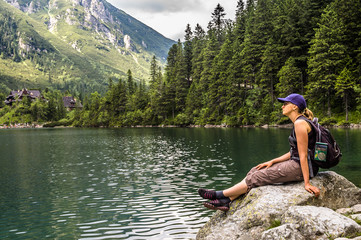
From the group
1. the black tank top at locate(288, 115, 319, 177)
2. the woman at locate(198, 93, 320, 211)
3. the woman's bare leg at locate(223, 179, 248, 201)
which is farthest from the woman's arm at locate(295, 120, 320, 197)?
the woman's bare leg at locate(223, 179, 248, 201)

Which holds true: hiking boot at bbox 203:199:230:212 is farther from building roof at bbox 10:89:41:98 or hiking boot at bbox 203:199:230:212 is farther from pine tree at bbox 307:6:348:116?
building roof at bbox 10:89:41:98

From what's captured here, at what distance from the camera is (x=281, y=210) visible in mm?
6328

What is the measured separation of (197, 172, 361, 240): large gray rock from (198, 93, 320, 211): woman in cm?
21

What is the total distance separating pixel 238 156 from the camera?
25328 mm

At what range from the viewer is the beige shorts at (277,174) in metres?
6.68

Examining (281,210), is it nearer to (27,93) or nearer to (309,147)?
(309,147)

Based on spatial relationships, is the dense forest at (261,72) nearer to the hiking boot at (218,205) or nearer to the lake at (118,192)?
the lake at (118,192)

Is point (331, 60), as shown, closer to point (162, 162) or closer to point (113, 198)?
point (162, 162)

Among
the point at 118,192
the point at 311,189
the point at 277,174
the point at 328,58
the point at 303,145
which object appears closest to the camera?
the point at 303,145

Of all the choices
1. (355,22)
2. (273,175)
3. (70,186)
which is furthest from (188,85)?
(273,175)

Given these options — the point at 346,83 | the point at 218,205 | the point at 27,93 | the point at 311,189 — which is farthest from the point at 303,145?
the point at 27,93

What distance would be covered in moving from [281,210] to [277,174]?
918 millimetres

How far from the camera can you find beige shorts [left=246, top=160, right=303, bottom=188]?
668cm

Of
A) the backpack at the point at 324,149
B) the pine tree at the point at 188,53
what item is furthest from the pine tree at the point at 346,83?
the pine tree at the point at 188,53
